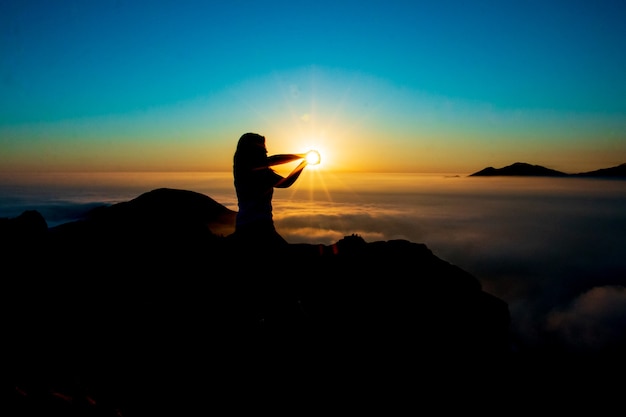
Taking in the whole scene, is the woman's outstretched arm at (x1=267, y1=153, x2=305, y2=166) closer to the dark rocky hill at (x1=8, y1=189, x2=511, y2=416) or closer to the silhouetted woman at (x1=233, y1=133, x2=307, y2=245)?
the silhouetted woman at (x1=233, y1=133, x2=307, y2=245)

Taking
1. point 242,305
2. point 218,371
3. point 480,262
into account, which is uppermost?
point 242,305

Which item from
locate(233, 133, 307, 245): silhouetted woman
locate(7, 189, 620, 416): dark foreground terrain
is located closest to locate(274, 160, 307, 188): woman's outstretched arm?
locate(233, 133, 307, 245): silhouetted woman

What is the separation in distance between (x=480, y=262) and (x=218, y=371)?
105749 mm

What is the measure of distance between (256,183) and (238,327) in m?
2.36

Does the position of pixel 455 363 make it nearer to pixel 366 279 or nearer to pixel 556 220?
pixel 366 279

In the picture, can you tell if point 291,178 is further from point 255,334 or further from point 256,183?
point 255,334

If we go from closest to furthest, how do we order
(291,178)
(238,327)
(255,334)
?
(291,178), (255,334), (238,327)

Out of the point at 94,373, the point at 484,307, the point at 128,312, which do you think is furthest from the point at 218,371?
the point at 484,307

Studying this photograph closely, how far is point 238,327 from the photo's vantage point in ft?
17.4

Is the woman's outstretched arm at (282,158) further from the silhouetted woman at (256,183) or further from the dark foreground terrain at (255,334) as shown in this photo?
the dark foreground terrain at (255,334)

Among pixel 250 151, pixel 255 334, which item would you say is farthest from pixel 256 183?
pixel 255 334

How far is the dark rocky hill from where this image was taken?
4.89 metres

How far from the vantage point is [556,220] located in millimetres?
160250

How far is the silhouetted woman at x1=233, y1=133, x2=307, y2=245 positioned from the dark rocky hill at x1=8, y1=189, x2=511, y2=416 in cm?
28
